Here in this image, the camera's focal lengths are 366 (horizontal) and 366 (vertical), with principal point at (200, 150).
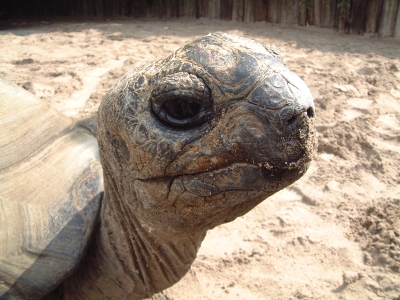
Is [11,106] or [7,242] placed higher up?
[11,106]

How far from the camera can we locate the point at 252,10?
7.02m

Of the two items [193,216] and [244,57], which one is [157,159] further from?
[244,57]

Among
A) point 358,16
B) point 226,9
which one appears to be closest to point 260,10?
point 226,9

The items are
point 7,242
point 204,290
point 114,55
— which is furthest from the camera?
point 114,55

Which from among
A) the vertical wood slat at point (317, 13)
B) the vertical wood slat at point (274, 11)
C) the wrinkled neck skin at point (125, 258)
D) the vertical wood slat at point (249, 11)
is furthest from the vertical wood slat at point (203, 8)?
the wrinkled neck skin at point (125, 258)

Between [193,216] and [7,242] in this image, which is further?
[7,242]

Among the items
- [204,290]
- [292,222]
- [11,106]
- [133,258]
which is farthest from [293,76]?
[292,222]

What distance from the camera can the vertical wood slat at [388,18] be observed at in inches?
217

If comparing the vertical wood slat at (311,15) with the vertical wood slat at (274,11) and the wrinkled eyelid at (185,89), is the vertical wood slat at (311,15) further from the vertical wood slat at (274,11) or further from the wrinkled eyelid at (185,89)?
the wrinkled eyelid at (185,89)

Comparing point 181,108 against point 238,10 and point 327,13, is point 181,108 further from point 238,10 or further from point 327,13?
point 238,10

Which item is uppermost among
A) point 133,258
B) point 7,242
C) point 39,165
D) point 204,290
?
point 39,165

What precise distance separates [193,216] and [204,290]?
3.67ft

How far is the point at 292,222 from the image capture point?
2.55m

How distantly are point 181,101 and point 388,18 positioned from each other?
5779 millimetres
